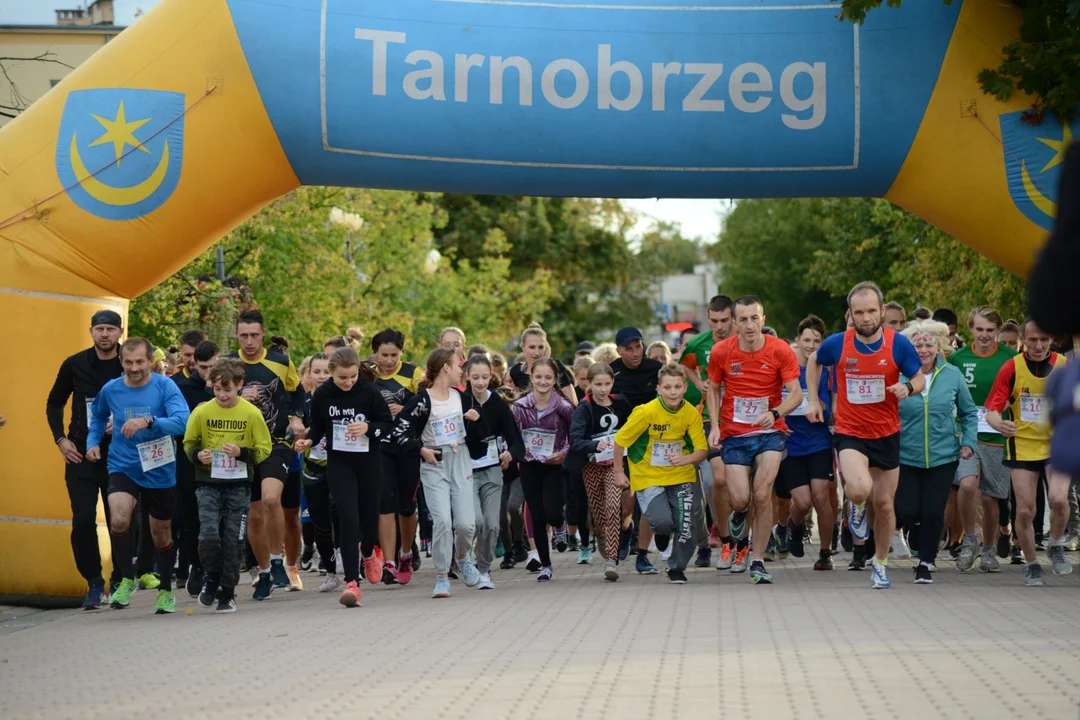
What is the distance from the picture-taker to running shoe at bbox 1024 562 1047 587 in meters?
11.4

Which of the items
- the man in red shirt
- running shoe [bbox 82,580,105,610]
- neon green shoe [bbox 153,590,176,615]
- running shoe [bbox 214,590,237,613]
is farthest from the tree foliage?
running shoe [bbox 82,580,105,610]

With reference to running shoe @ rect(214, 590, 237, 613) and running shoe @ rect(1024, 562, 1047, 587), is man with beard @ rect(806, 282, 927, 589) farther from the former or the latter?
running shoe @ rect(214, 590, 237, 613)

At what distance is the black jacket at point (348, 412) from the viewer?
11.3 m

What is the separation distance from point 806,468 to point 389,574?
3.54 meters

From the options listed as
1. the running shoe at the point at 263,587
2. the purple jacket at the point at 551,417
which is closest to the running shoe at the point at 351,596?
the running shoe at the point at 263,587

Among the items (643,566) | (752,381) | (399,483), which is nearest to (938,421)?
(752,381)

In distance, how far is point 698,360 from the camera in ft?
45.1

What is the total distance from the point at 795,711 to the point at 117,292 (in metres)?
7.48

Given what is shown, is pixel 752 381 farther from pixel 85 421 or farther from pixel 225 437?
pixel 85 421

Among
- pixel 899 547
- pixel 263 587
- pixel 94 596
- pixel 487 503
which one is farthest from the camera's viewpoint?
pixel 899 547

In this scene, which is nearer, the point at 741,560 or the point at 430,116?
the point at 430,116

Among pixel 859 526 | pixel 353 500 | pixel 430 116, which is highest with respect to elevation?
pixel 430 116

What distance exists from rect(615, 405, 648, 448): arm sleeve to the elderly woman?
1950 millimetres

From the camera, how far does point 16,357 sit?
11688 millimetres
